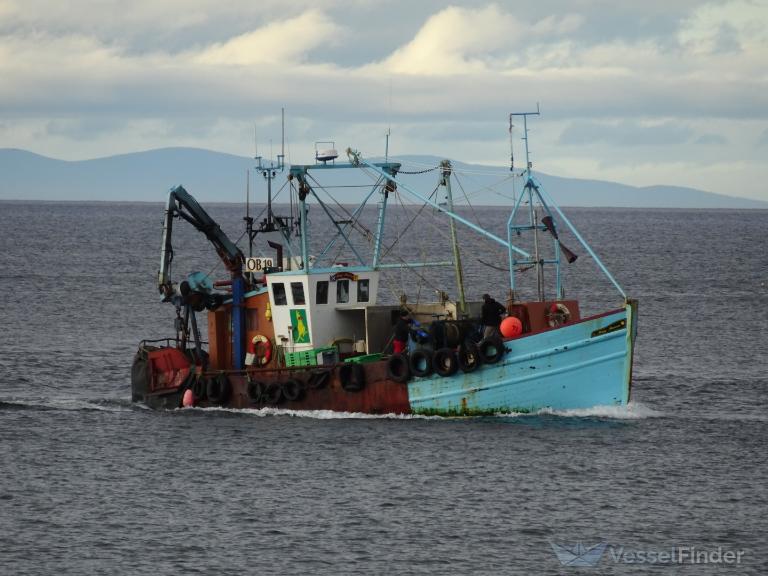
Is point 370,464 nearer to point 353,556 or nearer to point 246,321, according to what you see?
point 353,556

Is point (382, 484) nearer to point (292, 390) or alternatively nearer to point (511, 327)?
point (511, 327)

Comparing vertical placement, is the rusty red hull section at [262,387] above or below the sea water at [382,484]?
above

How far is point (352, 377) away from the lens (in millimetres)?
37719

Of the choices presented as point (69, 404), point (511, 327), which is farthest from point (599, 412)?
point (69, 404)

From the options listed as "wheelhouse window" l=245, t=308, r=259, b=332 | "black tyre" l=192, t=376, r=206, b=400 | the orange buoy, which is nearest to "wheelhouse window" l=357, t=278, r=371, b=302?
"wheelhouse window" l=245, t=308, r=259, b=332

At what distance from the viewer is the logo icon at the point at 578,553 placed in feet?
88.8

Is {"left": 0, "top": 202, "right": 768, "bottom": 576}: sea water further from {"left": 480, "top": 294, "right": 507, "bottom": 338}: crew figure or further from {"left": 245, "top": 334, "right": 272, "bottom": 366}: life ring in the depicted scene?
{"left": 480, "top": 294, "right": 507, "bottom": 338}: crew figure

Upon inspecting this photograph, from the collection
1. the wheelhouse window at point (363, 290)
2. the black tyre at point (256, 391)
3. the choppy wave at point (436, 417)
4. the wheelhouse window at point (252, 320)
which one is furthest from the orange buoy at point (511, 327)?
the wheelhouse window at point (252, 320)

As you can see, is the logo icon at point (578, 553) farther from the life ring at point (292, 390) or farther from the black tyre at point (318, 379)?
the life ring at point (292, 390)

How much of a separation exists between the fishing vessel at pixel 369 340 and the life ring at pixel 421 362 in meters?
0.03

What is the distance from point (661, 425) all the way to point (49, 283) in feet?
188

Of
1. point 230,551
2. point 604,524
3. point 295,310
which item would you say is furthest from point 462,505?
point 295,310

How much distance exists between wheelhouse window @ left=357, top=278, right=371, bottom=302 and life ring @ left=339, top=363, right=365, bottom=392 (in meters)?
3.54

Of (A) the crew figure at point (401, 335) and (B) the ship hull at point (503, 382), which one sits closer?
(B) the ship hull at point (503, 382)
